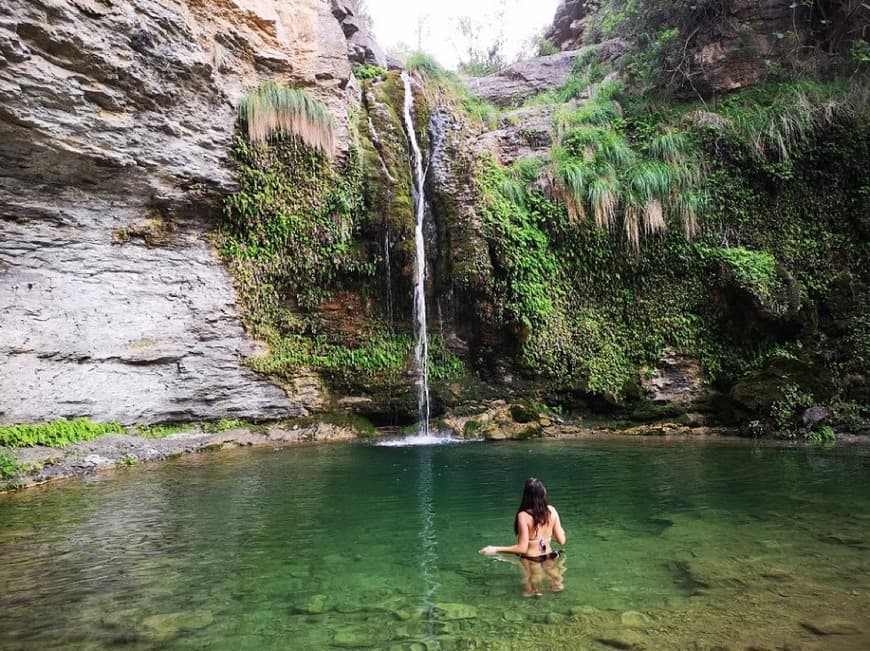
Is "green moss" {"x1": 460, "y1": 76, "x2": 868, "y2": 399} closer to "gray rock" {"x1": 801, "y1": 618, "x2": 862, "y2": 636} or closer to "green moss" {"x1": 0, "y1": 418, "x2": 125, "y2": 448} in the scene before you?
"green moss" {"x1": 0, "y1": 418, "x2": 125, "y2": 448}

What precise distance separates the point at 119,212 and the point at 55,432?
4202 mm

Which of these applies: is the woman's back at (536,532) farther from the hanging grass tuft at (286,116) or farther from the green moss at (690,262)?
the hanging grass tuft at (286,116)

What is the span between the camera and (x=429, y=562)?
13.1 feet

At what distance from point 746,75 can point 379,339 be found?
12.3 meters

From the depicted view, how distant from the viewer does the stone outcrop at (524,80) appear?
20.6 m

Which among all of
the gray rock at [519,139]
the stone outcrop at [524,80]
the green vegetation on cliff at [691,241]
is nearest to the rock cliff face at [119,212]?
the green vegetation on cliff at [691,241]

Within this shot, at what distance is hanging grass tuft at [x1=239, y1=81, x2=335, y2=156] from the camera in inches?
459

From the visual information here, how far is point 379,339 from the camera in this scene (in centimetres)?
1285

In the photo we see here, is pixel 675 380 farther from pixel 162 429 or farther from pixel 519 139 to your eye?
pixel 162 429

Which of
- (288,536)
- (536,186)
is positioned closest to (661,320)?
(536,186)

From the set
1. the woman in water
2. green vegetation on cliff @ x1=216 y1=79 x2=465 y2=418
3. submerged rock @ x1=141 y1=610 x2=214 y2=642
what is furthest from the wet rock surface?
the woman in water

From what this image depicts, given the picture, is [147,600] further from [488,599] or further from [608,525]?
[608,525]

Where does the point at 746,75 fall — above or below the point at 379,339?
above

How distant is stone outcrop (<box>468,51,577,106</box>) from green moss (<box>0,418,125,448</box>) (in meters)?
17.0
